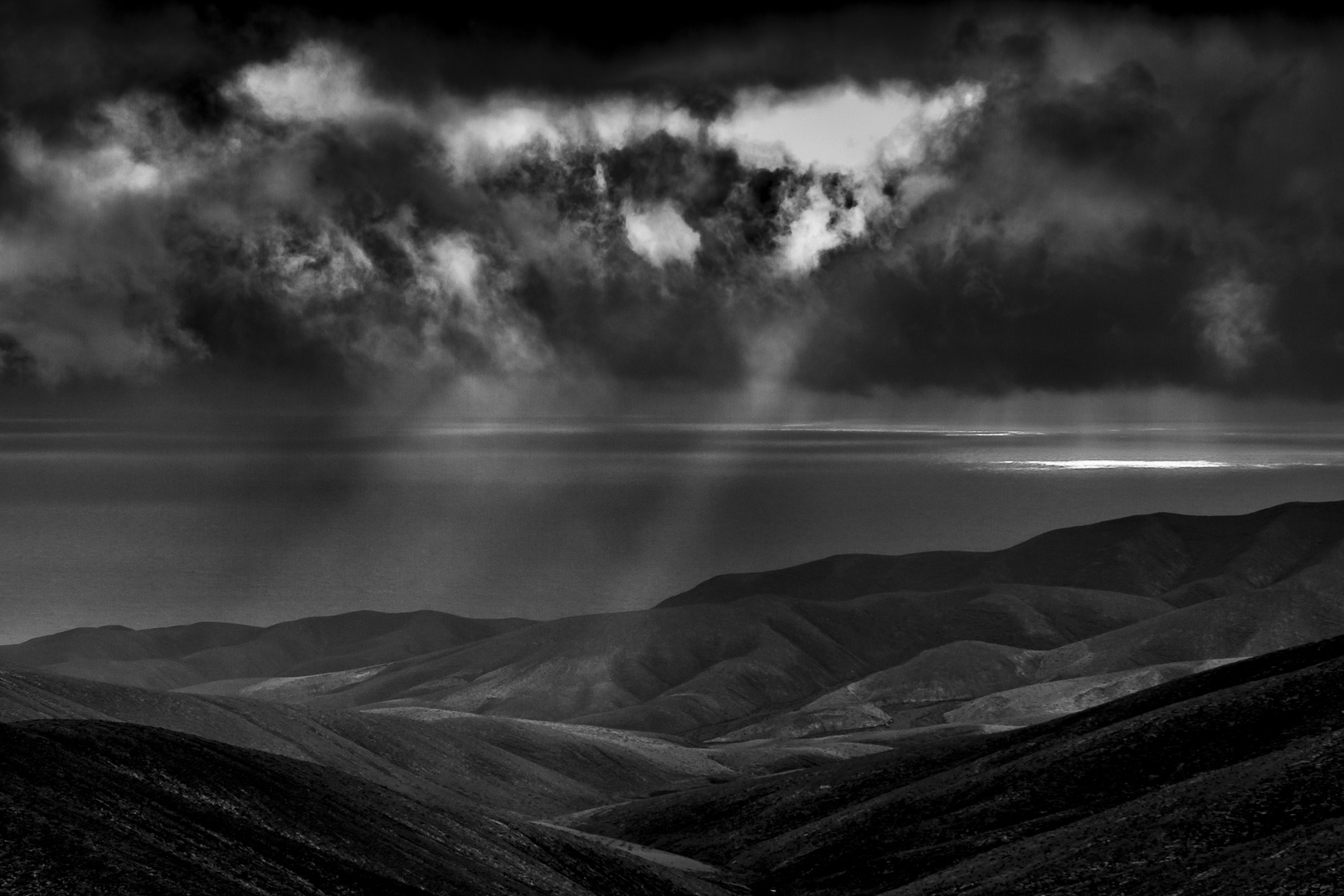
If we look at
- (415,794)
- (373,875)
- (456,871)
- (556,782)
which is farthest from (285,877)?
(556,782)

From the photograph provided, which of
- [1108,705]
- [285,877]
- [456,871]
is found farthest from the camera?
[1108,705]

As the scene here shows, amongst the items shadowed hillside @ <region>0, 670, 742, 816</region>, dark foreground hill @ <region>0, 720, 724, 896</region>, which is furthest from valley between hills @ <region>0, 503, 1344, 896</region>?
shadowed hillside @ <region>0, 670, 742, 816</region>

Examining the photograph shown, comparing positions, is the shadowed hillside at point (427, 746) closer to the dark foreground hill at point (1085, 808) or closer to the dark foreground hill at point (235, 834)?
the dark foreground hill at point (1085, 808)

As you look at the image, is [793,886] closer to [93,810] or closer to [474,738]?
[93,810]

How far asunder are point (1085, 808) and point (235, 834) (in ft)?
152

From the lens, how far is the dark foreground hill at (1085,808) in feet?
199

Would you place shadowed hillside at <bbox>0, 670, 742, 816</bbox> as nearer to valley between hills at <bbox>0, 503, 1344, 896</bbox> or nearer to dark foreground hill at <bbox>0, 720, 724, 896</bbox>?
valley between hills at <bbox>0, 503, 1344, 896</bbox>

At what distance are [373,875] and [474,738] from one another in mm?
85069

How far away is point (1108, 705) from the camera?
10106 cm

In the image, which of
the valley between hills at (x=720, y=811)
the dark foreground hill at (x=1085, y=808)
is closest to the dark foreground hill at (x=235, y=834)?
the valley between hills at (x=720, y=811)

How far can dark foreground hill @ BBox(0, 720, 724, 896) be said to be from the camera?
48188 millimetres

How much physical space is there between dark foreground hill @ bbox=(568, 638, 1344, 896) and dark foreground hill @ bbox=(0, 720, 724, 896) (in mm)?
13287

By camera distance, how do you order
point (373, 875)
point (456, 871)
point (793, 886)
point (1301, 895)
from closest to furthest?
point (1301, 895)
point (373, 875)
point (456, 871)
point (793, 886)

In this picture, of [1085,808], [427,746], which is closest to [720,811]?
[1085,808]
